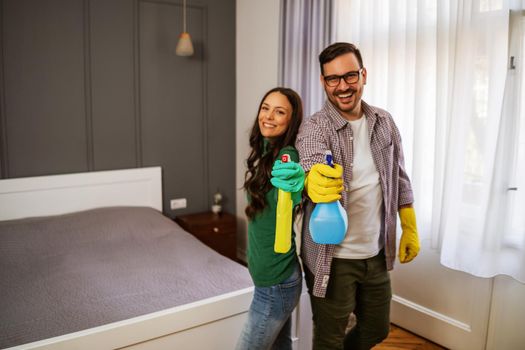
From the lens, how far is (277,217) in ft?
4.32

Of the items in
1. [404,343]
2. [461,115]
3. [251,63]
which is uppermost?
[251,63]

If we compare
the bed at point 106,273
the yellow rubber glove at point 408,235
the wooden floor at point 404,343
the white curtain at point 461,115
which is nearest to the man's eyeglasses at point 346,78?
the yellow rubber glove at point 408,235

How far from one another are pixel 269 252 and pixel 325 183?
0.35m

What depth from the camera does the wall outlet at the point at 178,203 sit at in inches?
140

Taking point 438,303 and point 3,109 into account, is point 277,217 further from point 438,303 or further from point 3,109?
point 3,109

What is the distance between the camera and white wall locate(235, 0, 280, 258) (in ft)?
11.0

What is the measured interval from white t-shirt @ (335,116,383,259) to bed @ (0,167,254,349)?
58 cm

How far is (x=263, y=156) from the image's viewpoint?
1515 millimetres

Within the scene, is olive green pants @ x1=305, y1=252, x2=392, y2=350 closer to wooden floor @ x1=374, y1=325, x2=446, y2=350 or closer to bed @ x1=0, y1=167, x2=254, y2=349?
Result: bed @ x1=0, y1=167, x2=254, y2=349

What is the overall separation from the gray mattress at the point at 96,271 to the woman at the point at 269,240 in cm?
53

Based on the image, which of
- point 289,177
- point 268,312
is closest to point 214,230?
point 268,312

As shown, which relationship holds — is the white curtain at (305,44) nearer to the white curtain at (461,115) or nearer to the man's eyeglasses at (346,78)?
the white curtain at (461,115)

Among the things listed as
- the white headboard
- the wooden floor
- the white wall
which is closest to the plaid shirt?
the wooden floor

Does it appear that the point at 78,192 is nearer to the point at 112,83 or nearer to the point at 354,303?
the point at 112,83
